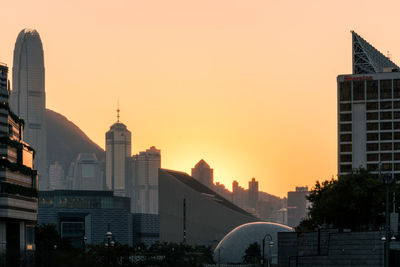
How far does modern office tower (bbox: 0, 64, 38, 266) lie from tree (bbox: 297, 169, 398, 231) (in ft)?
168

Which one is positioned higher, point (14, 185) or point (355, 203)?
point (14, 185)

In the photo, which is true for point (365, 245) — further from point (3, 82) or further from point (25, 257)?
point (3, 82)

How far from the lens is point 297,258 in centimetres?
11400

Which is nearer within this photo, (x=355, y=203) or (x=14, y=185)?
(x=355, y=203)

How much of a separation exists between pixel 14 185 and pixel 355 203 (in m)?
59.4

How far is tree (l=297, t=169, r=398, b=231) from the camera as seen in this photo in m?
135

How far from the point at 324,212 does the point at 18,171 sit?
2202 inches

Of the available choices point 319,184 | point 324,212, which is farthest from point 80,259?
point 319,184

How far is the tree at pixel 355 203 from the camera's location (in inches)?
5300

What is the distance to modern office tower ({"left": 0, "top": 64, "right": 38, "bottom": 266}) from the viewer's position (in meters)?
163

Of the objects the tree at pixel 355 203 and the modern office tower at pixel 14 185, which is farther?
the modern office tower at pixel 14 185

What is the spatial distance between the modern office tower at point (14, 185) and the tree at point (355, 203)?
51.2 m

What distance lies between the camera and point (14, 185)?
167 metres

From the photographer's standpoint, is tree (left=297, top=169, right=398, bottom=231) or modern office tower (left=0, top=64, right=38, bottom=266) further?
modern office tower (left=0, top=64, right=38, bottom=266)
